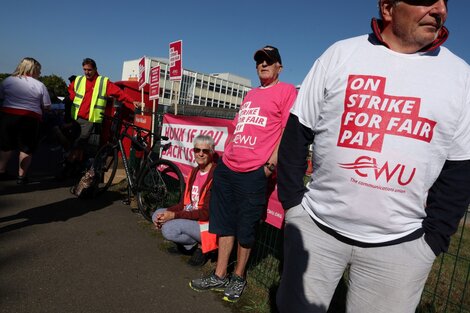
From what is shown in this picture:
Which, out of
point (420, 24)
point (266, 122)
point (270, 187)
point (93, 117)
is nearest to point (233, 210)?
point (270, 187)

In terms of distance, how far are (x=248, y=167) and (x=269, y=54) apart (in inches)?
37.8

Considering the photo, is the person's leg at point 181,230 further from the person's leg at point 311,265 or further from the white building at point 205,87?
the white building at point 205,87

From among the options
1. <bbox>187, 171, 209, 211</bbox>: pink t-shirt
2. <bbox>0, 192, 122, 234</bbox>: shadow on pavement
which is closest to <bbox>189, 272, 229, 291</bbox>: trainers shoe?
<bbox>187, 171, 209, 211</bbox>: pink t-shirt

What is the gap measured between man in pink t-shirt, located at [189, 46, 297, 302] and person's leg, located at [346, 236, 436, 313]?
134cm

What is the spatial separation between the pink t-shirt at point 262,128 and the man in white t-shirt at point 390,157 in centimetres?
114

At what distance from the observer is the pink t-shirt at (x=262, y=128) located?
2.68 meters

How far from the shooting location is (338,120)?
1464 mm

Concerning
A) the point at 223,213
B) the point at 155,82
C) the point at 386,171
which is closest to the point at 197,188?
the point at 223,213

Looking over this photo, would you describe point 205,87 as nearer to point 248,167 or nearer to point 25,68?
point 25,68

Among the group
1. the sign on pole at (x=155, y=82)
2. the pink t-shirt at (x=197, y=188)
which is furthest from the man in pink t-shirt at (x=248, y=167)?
the sign on pole at (x=155, y=82)

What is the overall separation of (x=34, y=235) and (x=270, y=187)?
270 centimetres

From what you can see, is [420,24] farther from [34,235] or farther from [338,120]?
[34,235]

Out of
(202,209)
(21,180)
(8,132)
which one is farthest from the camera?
(21,180)

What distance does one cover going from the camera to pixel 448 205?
4.62 ft
